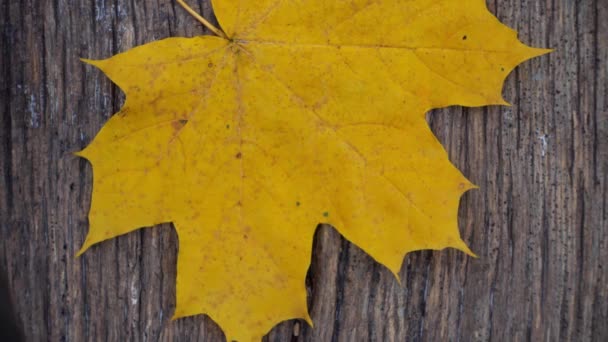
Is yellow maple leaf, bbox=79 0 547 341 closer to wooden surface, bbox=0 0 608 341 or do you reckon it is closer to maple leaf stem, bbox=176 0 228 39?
maple leaf stem, bbox=176 0 228 39

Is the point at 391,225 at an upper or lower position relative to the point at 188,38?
lower

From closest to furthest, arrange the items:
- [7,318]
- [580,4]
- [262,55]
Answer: [262,55]
[580,4]
[7,318]

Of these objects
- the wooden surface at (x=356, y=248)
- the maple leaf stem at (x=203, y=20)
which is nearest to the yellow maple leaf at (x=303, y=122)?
the maple leaf stem at (x=203, y=20)

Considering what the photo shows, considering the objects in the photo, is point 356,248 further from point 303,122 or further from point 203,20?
point 203,20

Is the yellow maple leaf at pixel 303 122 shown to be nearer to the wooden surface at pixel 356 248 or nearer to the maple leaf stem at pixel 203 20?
the maple leaf stem at pixel 203 20

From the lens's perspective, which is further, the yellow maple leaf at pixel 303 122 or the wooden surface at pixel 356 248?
the wooden surface at pixel 356 248

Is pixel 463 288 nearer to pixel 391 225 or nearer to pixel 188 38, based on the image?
pixel 391 225

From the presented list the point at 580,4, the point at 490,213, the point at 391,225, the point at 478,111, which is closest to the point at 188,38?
the point at 391,225
